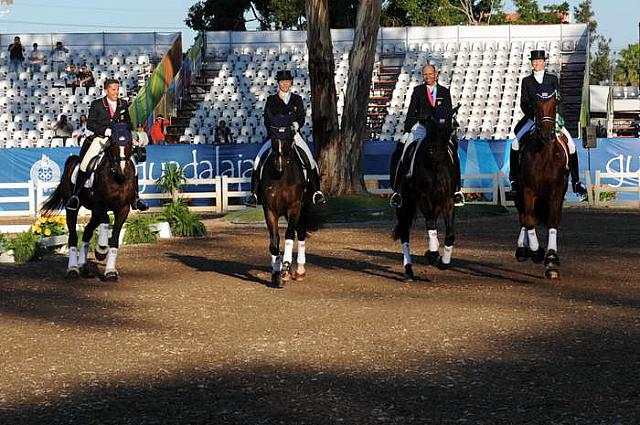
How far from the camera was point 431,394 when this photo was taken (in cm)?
809

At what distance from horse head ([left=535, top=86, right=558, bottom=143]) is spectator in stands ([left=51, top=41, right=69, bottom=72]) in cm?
3867

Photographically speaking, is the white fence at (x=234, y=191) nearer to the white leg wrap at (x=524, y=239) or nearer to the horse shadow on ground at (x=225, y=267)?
the horse shadow on ground at (x=225, y=267)

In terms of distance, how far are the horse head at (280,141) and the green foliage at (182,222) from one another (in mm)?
9224

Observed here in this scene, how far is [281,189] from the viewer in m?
14.6

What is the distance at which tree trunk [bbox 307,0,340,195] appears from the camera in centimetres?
2858

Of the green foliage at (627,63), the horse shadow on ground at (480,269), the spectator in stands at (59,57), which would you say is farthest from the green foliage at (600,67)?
the horse shadow on ground at (480,269)

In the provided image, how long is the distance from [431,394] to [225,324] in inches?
154

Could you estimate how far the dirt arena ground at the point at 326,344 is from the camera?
774 cm

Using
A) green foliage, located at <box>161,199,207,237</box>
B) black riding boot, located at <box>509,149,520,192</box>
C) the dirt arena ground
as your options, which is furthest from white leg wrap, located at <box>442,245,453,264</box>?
green foliage, located at <box>161,199,207,237</box>

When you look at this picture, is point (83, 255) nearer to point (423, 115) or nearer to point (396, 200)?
point (396, 200)

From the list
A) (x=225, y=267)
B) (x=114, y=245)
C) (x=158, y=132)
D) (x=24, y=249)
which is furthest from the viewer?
A: (x=158, y=132)

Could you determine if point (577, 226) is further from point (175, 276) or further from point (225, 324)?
point (225, 324)

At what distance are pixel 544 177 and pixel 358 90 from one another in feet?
50.1

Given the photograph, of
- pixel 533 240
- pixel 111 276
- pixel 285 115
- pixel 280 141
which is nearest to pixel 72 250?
pixel 111 276
